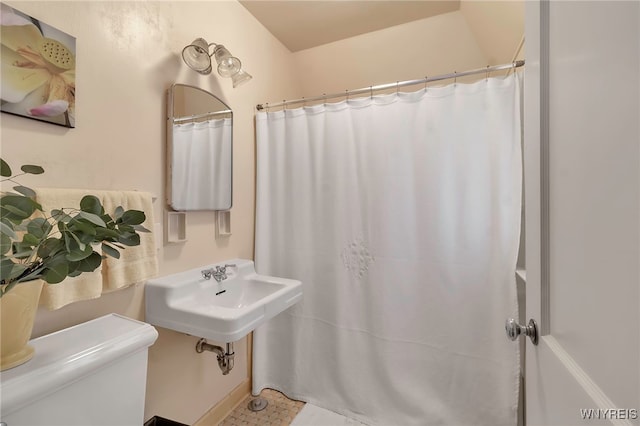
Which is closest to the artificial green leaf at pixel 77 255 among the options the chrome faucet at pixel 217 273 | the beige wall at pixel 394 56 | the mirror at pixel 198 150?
the mirror at pixel 198 150

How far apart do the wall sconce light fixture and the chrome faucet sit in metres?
1.01

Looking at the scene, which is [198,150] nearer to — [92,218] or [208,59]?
[208,59]

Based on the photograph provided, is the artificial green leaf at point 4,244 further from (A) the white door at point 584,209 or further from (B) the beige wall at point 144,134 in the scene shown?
(A) the white door at point 584,209

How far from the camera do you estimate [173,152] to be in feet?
4.45

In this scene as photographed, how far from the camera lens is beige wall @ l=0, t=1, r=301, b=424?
3.17 feet

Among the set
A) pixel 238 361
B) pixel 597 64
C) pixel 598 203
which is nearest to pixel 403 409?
pixel 238 361

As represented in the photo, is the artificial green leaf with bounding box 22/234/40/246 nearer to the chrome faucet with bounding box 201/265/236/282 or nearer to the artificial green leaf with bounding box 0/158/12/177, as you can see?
the artificial green leaf with bounding box 0/158/12/177

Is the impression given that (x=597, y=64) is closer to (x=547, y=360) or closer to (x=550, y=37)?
(x=550, y=37)

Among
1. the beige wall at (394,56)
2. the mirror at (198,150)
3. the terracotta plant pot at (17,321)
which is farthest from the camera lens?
the beige wall at (394,56)

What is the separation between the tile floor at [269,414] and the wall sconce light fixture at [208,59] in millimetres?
1934

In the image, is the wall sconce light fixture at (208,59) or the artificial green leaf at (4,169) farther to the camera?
the wall sconce light fixture at (208,59)

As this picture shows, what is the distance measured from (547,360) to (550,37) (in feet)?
2.42

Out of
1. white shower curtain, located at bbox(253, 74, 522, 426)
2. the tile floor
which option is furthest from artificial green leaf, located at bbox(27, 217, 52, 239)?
the tile floor

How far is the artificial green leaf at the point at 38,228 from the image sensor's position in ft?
2.06
